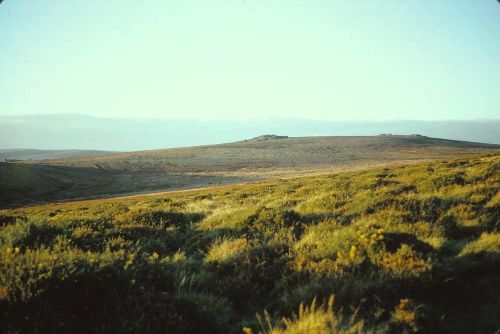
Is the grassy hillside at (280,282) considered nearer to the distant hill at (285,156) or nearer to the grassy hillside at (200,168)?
the grassy hillside at (200,168)

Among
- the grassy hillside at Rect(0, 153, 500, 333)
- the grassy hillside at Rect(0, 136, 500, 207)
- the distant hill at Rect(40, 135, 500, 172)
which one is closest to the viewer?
the grassy hillside at Rect(0, 153, 500, 333)

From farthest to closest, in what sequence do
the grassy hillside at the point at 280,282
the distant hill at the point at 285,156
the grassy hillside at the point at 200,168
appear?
the distant hill at the point at 285,156 → the grassy hillside at the point at 200,168 → the grassy hillside at the point at 280,282

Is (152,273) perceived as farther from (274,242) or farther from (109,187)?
(109,187)

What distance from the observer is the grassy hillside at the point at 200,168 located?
66062 millimetres

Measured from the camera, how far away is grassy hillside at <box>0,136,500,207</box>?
2601 inches

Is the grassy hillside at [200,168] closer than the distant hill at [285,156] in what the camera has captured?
Yes

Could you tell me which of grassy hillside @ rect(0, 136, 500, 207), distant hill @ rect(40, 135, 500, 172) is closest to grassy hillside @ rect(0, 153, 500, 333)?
grassy hillside @ rect(0, 136, 500, 207)

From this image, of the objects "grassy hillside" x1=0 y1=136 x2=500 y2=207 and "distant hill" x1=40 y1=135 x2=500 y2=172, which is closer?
"grassy hillside" x1=0 y1=136 x2=500 y2=207

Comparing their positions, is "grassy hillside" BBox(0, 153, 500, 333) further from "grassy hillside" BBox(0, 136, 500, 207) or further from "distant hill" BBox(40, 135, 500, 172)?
"distant hill" BBox(40, 135, 500, 172)

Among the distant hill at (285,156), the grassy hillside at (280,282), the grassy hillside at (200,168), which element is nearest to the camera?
the grassy hillside at (280,282)

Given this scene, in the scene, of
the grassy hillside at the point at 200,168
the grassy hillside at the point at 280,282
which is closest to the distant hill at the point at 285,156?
the grassy hillside at the point at 200,168

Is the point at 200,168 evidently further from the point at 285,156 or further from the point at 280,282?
the point at 280,282

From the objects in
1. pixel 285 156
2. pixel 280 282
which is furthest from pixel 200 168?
pixel 280 282

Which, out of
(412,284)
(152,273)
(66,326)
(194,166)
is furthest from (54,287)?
(194,166)
